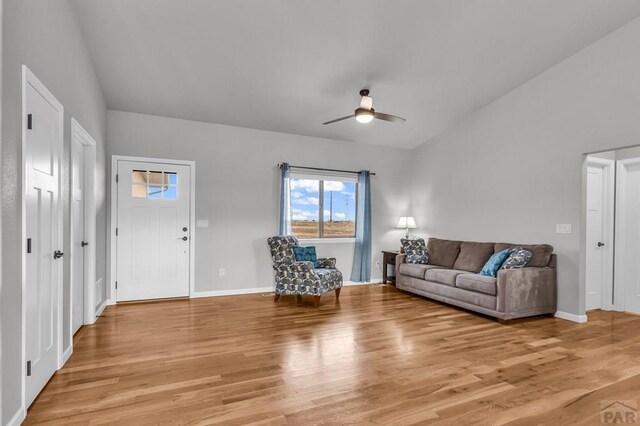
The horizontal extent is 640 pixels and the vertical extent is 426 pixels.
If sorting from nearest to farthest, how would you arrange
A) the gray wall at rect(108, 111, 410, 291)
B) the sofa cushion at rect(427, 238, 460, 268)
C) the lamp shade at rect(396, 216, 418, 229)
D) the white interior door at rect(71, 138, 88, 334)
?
the white interior door at rect(71, 138, 88, 334) < the gray wall at rect(108, 111, 410, 291) < the sofa cushion at rect(427, 238, 460, 268) < the lamp shade at rect(396, 216, 418, 229)

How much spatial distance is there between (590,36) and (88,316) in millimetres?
6566

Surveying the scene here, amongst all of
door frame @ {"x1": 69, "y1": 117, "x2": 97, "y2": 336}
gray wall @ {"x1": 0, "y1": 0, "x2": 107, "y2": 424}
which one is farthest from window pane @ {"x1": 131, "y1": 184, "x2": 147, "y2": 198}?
gray wall @ {"x1": 0, "y1": 0, "x2": 107, "y2": 424}

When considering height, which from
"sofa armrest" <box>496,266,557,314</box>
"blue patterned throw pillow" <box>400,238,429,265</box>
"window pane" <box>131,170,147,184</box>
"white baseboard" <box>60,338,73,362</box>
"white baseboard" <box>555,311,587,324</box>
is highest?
"window pane" <box>131,170,147,184</box>

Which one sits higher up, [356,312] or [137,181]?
[137,181]

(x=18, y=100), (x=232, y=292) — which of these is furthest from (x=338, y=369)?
(x=232, y=292)

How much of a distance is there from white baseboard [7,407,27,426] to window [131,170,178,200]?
3413 mm

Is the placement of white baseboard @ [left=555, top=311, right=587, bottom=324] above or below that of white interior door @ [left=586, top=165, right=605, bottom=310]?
below

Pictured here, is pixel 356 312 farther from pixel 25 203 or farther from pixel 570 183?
pixel 25 203

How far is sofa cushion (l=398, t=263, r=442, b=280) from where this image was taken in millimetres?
5496

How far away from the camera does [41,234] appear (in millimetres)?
2461

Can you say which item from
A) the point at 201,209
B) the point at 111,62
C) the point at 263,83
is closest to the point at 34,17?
the point at 111,62

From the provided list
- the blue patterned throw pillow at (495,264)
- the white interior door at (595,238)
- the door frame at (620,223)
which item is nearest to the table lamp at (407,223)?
the blue patterned throw pillow at (495,264)

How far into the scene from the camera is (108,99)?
4684mm

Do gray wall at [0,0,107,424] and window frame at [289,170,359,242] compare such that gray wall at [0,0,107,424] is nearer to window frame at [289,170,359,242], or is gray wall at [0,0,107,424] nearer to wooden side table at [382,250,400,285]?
window frame at [289,170,359,242]
